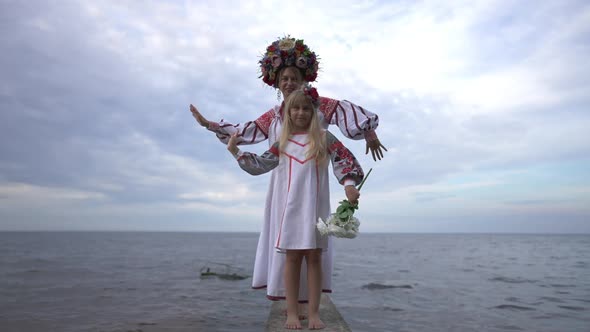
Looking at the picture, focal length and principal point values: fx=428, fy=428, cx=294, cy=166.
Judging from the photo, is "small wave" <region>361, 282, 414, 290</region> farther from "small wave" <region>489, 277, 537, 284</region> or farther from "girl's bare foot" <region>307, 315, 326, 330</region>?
"girl's bare foot" <region>307, 315, 326, 330</region>

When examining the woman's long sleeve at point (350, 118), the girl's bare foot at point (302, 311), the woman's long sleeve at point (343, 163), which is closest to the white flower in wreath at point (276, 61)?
the woman's long sleeve at point (350, 118)

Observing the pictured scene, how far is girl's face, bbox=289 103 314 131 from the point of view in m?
3.35

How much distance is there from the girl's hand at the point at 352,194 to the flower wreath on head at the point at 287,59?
45.0 inches

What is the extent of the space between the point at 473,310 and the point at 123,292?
785 centimetres

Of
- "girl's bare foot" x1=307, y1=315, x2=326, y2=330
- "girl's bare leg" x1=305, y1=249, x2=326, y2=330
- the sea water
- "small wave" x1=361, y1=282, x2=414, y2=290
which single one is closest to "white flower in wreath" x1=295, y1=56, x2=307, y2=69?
"girl's bare leg" x1=305, y1=249, x2=326, y2=330

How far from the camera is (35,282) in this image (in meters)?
12.6

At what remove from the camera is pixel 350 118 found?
11.6 feet

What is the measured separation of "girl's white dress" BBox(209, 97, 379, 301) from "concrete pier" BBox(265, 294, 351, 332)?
0.23 meters

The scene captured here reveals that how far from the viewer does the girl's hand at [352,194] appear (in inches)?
127

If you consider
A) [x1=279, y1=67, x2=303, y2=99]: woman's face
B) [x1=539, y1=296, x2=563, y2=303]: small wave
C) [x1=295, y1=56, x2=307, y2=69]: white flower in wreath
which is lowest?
[x1=539, y1=296, x2=563, y2=303]: small wave

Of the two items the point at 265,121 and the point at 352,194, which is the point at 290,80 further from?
the point at 352,194

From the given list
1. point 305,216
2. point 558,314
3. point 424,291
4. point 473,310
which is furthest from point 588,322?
point 305,216

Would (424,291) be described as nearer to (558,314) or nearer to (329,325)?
(558,314)

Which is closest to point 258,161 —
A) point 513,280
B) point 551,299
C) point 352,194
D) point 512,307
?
point 352,194
